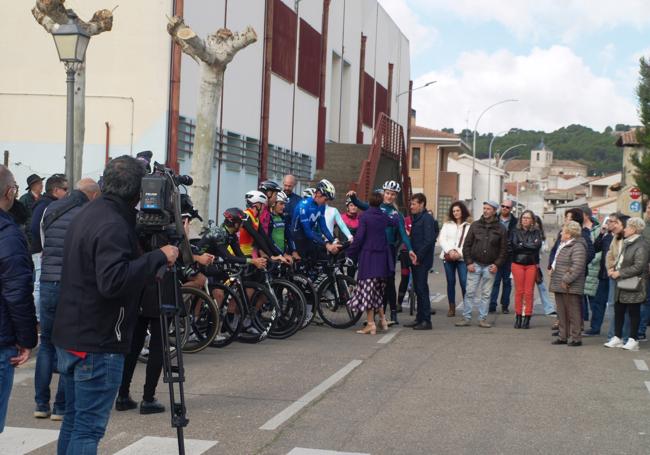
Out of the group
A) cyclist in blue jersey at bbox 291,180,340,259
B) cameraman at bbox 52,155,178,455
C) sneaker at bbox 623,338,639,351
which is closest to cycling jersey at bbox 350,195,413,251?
cyclist in blue jersey at bbox 291,180,340,259

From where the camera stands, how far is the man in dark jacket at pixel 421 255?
1384 centimetres

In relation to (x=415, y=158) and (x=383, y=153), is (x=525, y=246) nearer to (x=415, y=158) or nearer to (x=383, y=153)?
(x=383, y=153)

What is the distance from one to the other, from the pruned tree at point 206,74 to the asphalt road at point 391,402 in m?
4.08

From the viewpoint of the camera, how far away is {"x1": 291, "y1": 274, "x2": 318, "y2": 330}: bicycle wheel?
13070 mm

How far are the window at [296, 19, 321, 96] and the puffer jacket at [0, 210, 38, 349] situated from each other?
25.2 metres

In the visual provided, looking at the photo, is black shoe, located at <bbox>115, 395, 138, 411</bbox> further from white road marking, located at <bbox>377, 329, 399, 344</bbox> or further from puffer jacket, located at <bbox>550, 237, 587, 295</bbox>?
puffer jacket, located at <bbox>550, 237, 587, 295</bbox>

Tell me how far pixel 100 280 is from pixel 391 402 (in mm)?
4258

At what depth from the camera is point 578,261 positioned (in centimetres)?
1281

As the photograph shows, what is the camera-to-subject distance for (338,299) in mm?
13500

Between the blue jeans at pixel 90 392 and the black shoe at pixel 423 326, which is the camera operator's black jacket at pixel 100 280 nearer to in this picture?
the blue jeans at pixel 90 392

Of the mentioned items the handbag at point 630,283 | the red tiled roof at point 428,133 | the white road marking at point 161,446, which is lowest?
the white road marking at point 161,446

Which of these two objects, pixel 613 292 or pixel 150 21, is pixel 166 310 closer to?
pixel 613 292

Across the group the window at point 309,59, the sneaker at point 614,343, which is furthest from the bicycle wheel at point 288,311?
the window at point 309,59

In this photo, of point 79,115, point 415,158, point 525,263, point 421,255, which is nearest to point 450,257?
point 525,263
